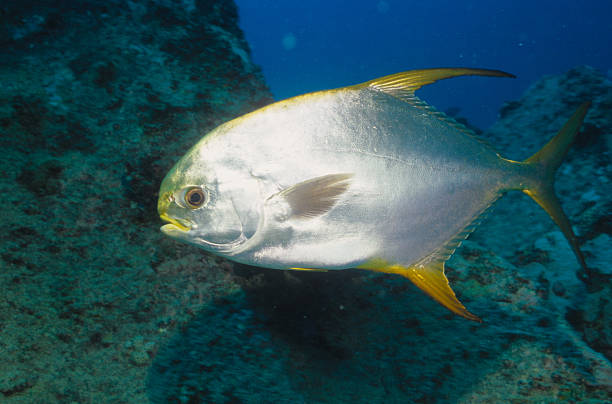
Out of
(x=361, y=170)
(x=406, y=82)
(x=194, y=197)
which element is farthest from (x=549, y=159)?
(x=194, y=197)

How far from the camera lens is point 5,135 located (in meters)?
1.86

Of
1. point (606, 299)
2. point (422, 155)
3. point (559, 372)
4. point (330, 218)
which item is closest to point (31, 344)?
point (330, 218)

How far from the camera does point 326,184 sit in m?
1.02

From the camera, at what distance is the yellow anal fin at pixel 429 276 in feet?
3.54

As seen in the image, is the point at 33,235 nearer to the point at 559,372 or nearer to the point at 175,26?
the point at 175,26

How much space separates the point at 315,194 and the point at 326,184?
0.18 feet

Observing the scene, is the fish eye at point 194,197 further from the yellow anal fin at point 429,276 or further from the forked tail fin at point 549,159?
the forked tail fin at point 549,159

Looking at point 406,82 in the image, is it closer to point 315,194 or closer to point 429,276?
point 315,194

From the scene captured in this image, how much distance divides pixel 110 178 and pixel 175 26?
1.97 meters

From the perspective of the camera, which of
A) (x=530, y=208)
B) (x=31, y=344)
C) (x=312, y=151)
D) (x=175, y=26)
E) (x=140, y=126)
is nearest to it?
(x=312, y=151)

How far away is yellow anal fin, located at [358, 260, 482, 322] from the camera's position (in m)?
1.08

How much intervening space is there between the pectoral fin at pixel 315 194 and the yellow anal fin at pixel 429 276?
12.2 inches

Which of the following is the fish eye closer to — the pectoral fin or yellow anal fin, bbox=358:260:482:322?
the pectoral fin

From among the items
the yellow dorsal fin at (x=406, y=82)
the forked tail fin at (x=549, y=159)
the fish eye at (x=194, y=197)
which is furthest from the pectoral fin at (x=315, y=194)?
the forked tail fin at (x=549, y=159)
